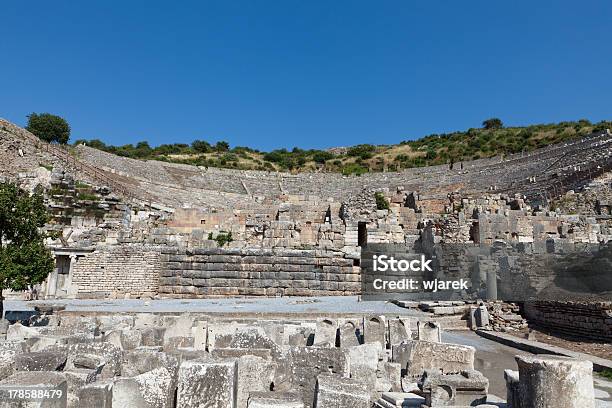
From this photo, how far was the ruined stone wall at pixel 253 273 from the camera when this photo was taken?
50.6ft

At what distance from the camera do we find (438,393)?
457 cm

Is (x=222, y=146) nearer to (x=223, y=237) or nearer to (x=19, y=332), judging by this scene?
(x=223, y=237)

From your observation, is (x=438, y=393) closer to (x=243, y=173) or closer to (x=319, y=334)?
(x=319, y=334)

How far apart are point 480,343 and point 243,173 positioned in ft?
153

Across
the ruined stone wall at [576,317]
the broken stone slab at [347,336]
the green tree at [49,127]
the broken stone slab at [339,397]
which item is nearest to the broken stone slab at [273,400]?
the broken stone slab at [339,397]

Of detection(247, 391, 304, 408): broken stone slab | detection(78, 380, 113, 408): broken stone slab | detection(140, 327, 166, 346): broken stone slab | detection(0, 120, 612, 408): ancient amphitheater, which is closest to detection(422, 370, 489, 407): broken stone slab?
detection(0, 120, 612, 408): ancient amphitheater

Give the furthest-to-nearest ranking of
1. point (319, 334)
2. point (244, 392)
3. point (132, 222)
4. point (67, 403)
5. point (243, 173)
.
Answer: point (243, 173), point (132, 222), point (319, 334), point (244, 392), point (67, 403)

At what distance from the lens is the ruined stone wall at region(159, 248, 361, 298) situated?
1543 centimetres

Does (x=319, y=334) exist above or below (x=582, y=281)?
below

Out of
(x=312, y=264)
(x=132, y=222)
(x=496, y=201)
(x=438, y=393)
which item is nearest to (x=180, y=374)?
(x=438, y=393)

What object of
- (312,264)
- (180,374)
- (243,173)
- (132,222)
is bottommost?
(180,374)

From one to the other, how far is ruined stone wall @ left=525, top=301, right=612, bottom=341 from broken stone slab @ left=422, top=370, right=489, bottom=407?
20.4 ft

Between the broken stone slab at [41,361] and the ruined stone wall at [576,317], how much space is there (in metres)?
9.80

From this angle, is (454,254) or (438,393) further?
(454,254)
